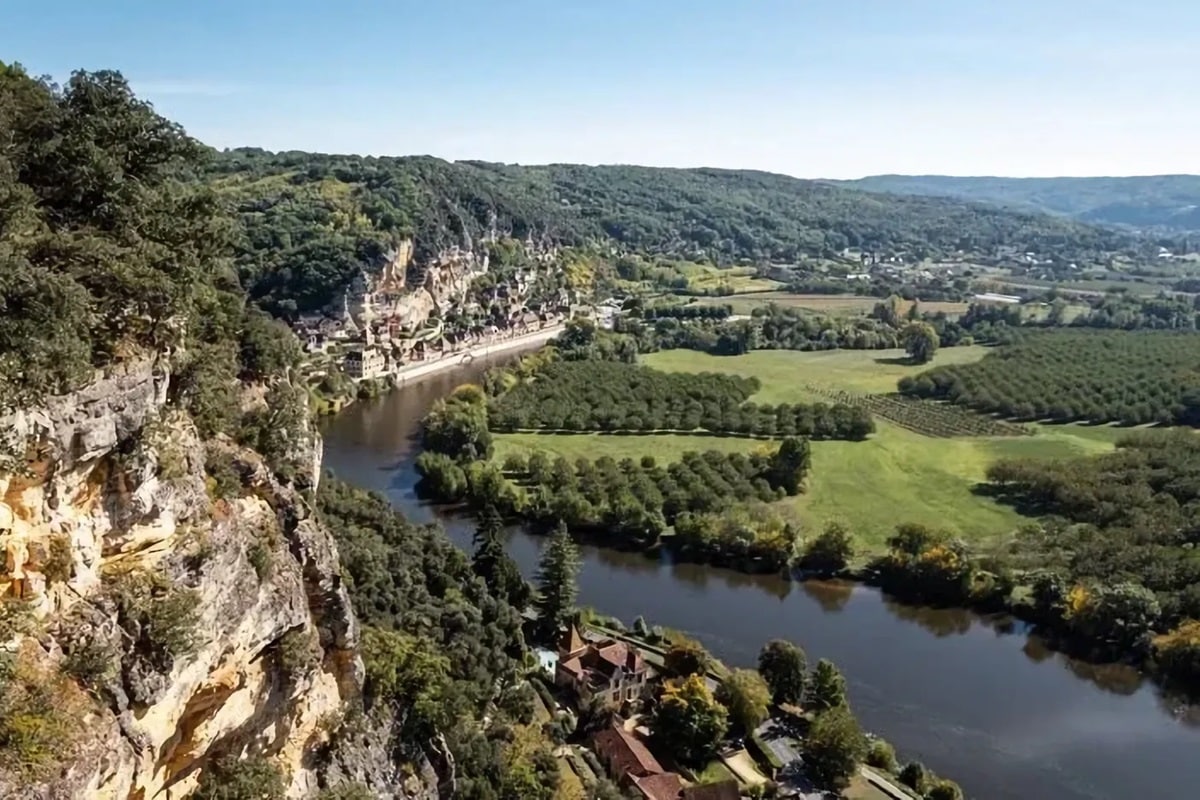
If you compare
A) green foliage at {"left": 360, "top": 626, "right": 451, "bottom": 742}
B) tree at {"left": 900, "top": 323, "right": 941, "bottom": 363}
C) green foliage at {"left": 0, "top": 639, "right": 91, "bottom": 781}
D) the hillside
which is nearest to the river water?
green foliage at {"left": 360, "top": 626, "right": 451, "bottom": 742}

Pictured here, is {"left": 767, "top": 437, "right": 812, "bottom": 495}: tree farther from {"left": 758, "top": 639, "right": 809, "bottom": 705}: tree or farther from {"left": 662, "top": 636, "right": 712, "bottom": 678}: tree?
{"left": 662, "top": 636, "right": 712, "bottom": 678}: tree

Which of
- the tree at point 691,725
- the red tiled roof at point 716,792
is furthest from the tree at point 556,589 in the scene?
the red tiled roof at point 716,792

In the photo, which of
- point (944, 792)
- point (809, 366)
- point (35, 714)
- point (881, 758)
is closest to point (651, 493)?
point (881, 758)

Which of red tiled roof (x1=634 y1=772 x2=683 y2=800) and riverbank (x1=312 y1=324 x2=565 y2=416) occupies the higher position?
riverbank (x1=312 y1=324 x2=565 y2=416)

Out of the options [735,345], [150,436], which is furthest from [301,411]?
[735,345]

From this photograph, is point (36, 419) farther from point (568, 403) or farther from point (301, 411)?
point (568, 403)

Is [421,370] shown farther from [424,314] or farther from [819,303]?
[819,303]
